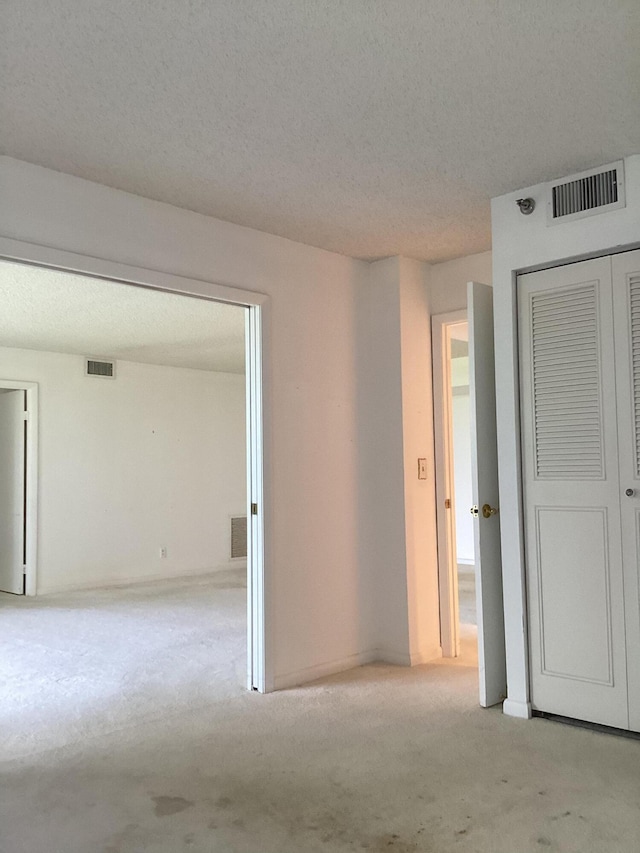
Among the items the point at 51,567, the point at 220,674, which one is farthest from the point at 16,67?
the point at 51,567

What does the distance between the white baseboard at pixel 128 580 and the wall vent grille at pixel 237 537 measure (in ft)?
0.44

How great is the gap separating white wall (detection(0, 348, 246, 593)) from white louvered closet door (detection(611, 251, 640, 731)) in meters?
5.76

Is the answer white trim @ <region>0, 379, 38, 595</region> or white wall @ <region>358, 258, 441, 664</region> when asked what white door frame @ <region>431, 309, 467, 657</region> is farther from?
white trim @ <region>0, 379, 38, 595</region>

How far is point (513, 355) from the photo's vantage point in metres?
3.51

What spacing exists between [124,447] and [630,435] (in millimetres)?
5944

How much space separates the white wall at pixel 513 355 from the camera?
3.39 meters

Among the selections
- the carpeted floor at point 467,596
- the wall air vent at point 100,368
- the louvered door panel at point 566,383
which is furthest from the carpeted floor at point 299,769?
the wall air vent at point 100,368

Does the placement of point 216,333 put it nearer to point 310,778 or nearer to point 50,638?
point 50,638

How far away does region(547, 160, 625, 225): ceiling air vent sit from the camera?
126 inches

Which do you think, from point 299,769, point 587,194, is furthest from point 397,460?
point 299,769

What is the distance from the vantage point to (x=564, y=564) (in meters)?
3.34

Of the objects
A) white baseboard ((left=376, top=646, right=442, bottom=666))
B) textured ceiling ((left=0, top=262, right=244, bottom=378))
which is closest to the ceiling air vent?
textured ceiling ((left=0, top=262, right=244, bottom=378))

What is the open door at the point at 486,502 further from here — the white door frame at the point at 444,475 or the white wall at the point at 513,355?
the white door frame at the point at 444,475

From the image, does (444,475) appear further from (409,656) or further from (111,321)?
(111,321)
